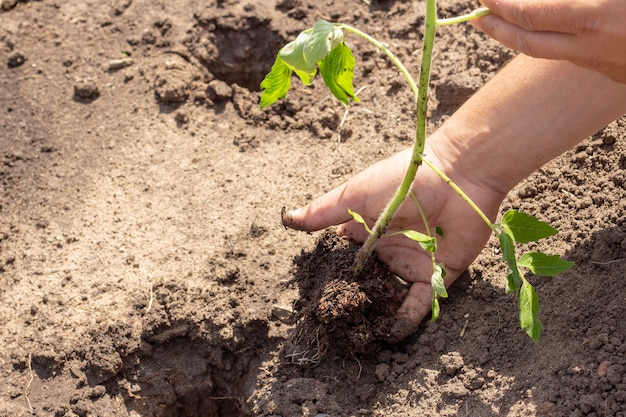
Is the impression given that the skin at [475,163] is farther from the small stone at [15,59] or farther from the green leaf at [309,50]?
the small stone at [15,59]

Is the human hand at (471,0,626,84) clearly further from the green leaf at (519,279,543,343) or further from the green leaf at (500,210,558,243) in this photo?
the green leaf at (519,279,543,343)

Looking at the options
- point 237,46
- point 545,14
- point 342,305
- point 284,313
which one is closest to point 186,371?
point 284,313

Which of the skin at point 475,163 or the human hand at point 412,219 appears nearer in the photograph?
the skin at point 475,163

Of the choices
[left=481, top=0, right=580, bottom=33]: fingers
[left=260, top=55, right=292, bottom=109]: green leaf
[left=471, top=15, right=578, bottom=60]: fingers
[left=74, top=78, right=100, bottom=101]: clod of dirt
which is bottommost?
[left=74, top=78, right=100, bottom=101]: clod of dirt

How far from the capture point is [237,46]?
341 centimetres

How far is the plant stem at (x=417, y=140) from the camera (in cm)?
Result: 181

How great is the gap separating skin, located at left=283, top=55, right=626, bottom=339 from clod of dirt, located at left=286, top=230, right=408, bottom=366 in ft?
0.18

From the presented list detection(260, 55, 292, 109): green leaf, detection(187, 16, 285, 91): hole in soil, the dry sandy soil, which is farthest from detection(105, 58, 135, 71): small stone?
detection(260, 55, 292, 109): green leaf

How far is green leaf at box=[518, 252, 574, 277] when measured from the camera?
6.26 ft

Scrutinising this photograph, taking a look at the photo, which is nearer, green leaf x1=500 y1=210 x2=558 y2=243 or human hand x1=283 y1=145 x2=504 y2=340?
green leaf x1=500 y1=210 x2=558 y2=243

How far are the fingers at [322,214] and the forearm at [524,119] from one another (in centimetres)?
35

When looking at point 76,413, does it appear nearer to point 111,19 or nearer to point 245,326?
point 245,326

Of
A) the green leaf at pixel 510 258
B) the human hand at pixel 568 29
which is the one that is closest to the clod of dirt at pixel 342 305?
the green leaf at pixel 510 258

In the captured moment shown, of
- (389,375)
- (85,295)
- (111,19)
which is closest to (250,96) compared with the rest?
(111,19)
